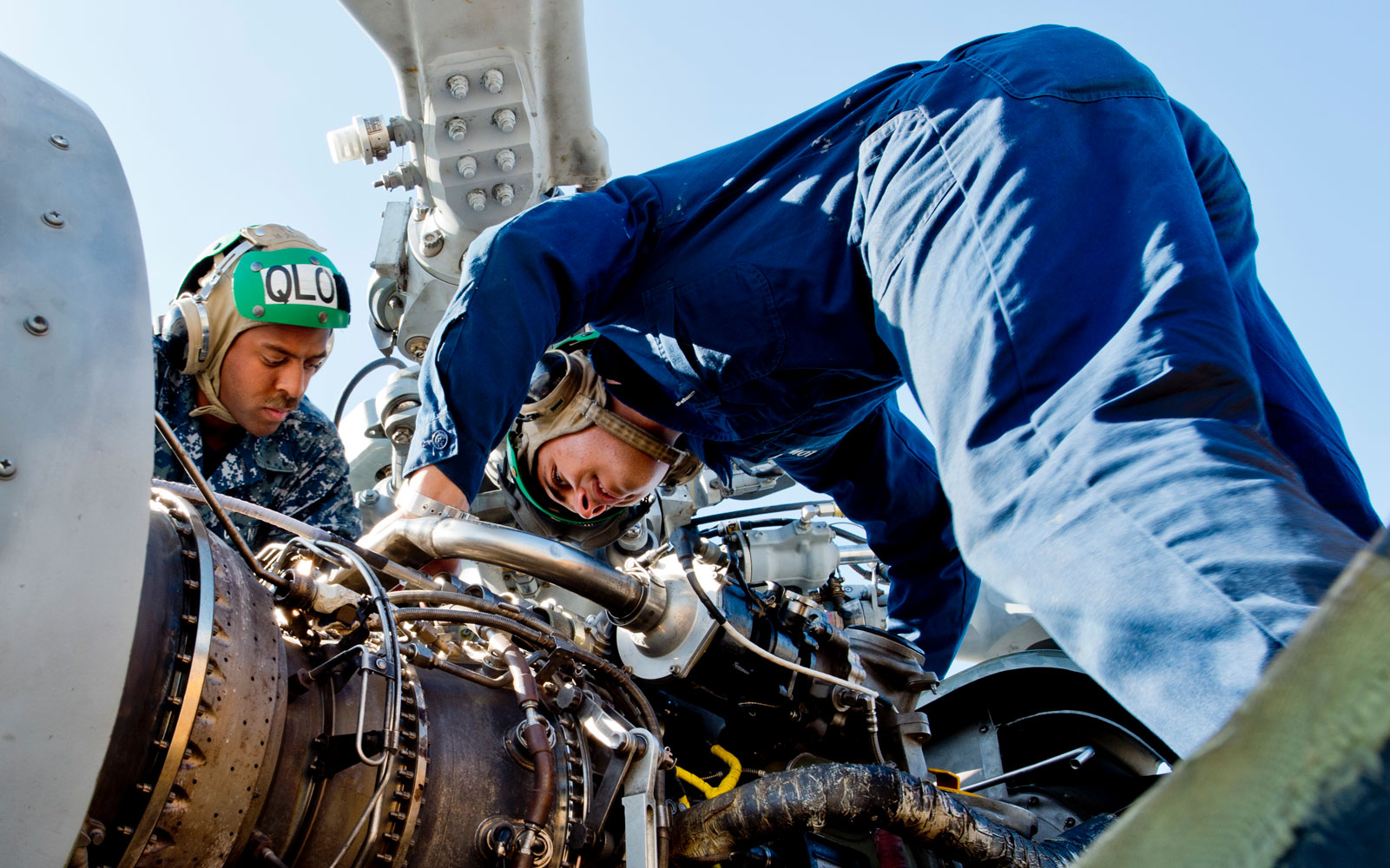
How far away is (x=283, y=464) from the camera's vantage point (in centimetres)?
372

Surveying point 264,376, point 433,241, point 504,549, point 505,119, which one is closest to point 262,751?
point 504,549

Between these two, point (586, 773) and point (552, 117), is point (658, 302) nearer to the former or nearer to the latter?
point (586, 773)

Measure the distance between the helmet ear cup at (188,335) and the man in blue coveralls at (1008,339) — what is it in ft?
4.03

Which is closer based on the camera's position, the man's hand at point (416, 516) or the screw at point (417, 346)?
the man's hand at point (416, 516)

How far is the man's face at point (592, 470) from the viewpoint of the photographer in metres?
3.19

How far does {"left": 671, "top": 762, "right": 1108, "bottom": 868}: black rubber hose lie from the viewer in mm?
2031

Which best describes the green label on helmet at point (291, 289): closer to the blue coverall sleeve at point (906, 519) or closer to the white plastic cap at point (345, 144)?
the white plastic cap at point (345, 144)

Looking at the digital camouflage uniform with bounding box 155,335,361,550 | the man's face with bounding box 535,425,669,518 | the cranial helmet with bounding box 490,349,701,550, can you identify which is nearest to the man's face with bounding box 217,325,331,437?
the digital camouflage uniform with bounding box 155,335,361,550

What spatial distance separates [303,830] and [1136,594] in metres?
1.25

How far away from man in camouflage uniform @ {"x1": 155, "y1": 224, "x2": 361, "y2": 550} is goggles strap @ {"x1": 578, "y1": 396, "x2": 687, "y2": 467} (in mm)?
1063

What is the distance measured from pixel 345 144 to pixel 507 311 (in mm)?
2794

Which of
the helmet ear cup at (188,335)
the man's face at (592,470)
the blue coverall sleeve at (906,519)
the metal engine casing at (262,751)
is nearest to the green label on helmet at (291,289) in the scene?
the helmet ear cup at (188,335)

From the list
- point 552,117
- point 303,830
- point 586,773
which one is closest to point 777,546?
point 552,117

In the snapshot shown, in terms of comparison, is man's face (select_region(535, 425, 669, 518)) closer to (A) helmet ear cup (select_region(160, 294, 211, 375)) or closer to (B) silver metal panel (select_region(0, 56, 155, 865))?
A: (A) helmet ear cup (select_region(160, 294, 211, 375))
